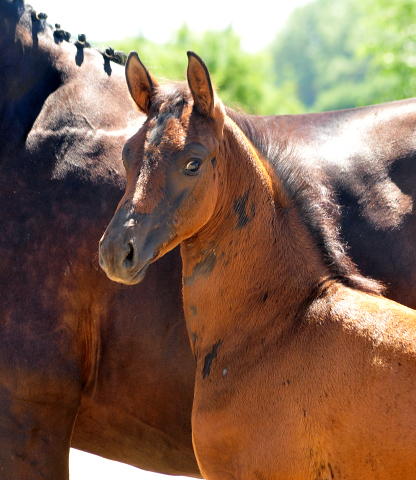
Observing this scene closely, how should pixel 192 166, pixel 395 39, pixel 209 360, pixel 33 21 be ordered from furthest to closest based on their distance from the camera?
pixel 395 39 → pixel 33 21 → pixel 209 360 → pixel 192 166

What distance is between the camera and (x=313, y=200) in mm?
3219

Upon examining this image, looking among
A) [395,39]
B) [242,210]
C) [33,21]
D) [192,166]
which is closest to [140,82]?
[192,166]

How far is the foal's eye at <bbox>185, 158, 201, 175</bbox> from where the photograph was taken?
9.26 feet

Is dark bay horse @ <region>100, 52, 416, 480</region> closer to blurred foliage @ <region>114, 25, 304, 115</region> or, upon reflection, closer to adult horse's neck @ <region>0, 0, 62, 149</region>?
adult horse's neck @ <region>0, 0, 62, 149</region>

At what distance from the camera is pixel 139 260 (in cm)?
270

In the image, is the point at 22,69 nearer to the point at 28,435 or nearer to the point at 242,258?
the point at 242,258

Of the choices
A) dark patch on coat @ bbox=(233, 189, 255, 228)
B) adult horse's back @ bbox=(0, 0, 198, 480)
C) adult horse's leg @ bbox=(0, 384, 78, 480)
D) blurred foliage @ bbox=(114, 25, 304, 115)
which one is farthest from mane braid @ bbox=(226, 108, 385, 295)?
blurred foliage @ bbox=(114, 25, 304, 115)

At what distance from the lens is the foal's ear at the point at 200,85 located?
9.41 ft

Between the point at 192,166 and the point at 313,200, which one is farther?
the point at 313,200

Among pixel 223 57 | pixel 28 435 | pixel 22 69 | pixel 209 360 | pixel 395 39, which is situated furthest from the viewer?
pixel 223 57

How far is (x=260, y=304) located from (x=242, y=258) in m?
0.25

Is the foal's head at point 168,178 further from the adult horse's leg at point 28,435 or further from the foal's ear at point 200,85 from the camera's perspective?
the adult horse's leg at point 28,435

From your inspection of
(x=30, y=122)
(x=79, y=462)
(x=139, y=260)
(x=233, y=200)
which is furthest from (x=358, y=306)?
(x=79, y=462)

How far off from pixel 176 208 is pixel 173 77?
105 centimetres
